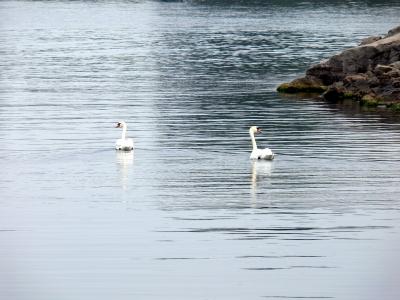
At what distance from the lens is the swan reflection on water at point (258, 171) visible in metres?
35.3

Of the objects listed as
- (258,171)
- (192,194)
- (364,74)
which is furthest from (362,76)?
(192,194)

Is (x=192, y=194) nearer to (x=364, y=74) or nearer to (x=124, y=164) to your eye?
(x=124, y=164)

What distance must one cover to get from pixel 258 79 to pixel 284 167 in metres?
33.5

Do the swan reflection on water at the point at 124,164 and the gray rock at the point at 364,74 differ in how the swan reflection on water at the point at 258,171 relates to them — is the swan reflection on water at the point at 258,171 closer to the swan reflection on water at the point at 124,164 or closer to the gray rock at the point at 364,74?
the swan reflection on water at the point at 124,164

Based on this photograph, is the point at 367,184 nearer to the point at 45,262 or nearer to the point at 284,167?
the point at 284,167

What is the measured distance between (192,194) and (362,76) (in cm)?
2336

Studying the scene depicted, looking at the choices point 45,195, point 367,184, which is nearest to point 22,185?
point 45,195

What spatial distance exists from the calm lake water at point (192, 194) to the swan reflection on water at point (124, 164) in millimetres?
58

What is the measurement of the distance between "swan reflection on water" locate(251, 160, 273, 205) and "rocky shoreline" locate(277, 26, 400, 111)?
1475 cm

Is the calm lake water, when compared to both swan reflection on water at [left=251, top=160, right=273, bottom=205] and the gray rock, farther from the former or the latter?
the gray rock

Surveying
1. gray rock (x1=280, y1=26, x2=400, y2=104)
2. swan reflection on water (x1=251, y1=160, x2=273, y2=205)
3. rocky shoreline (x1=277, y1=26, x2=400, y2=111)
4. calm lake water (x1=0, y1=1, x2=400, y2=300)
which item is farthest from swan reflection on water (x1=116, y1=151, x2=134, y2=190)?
gray rock (x1=280, y1=26, x2=400, y2=104)

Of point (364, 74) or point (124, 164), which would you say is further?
point (364, 74)

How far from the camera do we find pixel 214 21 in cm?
16750

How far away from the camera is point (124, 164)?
39.2 metres
